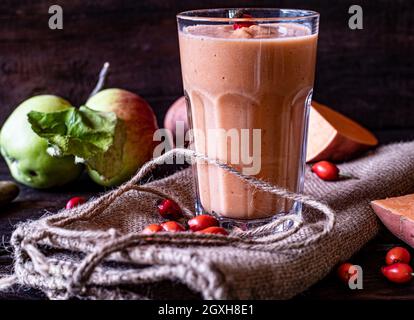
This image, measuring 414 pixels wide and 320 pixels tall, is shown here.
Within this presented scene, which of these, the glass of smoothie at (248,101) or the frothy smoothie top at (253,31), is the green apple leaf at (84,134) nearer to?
the glass of smoothie at (248,101)

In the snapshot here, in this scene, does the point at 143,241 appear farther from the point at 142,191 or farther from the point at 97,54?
the point at 97,54

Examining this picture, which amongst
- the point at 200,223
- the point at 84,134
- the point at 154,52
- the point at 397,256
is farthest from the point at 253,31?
the point at 154,52

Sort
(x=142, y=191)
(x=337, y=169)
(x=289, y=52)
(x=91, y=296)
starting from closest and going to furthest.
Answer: (x=91, y=296)
(x=289, y=52)
(x=142, y=191)
(x=337, y=169)

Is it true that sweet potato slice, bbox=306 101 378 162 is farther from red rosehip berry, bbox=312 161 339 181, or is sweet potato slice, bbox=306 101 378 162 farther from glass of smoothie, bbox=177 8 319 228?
glass of smoothie, bbox=177 8 319 228

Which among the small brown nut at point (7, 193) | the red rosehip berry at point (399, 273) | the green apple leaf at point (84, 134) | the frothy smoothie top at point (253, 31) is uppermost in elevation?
the frothy smoothie top at point (253, 31)

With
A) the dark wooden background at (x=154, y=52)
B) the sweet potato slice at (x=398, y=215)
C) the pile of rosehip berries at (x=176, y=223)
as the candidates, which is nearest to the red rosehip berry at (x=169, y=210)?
the pile of rosehip berries at (x=176, y=223)

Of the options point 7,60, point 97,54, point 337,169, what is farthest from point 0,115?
point 337,169
